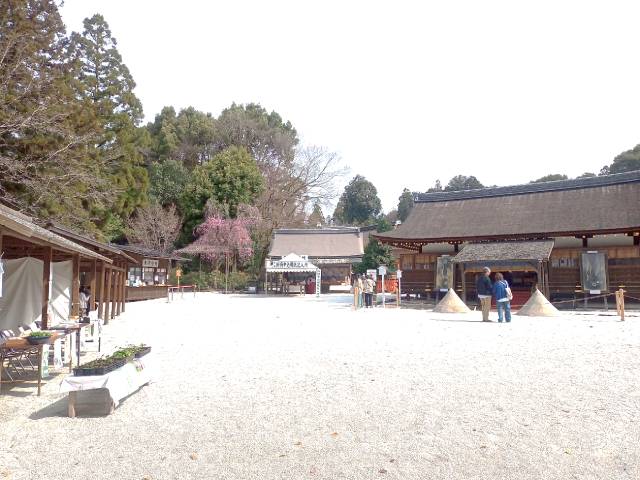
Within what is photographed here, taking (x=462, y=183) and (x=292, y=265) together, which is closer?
(x=292, y=265)

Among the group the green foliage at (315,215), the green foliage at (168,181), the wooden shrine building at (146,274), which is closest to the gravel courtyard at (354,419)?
the wooden shrine building at (146,274)

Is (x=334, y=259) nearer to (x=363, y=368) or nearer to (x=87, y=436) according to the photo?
(x=363, y=368)

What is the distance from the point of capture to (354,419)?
493cm

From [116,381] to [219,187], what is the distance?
36.7 metres

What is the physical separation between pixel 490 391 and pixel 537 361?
2.18 meters

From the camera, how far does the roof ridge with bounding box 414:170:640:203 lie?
21.6 meters

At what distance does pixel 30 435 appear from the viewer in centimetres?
464

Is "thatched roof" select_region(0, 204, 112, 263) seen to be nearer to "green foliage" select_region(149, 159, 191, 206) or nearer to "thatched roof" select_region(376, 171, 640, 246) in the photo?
"thatched roof" select_region(376, 171, 640, 246)

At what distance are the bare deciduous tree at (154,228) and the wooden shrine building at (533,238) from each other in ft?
69.2

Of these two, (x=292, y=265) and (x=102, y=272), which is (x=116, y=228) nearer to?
(x=292, y=265)

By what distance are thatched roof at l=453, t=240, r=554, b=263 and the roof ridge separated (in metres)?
4.38

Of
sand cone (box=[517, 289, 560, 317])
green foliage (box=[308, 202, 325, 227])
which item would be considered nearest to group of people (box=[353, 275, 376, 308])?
sand cone (box=[517, 289, 560, 317])

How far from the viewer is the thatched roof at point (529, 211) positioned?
1997cm

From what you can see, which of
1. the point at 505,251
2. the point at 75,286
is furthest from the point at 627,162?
the point at 75,286
